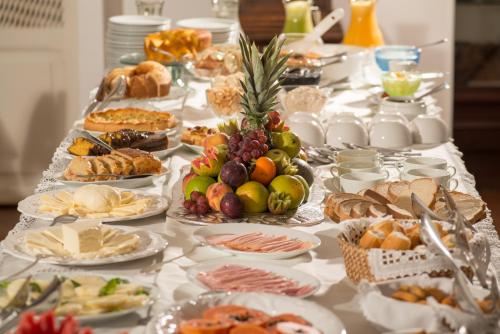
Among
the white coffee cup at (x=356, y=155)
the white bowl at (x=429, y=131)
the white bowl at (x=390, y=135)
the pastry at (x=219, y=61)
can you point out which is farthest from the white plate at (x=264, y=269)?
the pastry at (x=219, y=61)

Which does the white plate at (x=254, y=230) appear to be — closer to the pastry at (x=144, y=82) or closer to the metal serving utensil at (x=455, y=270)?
the metal serving utensil at (x=455, y=270)

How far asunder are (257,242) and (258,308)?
41 centimetres

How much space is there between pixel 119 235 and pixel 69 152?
2.59 feet

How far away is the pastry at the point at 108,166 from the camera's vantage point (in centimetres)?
237

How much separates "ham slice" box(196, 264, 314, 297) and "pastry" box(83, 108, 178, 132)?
4.18 feet

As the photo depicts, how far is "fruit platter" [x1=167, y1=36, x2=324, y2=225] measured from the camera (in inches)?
83.5

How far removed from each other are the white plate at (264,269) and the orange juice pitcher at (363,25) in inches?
108

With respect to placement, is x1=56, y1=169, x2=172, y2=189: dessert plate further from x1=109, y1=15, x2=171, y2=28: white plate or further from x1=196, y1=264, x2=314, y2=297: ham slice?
x1=109, y1=15, x2=171, y2=28: white plate

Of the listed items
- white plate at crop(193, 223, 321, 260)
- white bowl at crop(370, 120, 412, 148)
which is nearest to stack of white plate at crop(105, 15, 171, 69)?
white bowl at crop(370, 120, 412, 148)

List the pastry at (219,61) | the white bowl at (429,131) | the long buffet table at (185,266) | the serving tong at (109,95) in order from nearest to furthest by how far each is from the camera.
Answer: the long buffet table at (185,266) → the white bowl at (429,131) → the serving tong at (109,95) → the pastry at (219,61)

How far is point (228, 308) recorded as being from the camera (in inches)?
56.3

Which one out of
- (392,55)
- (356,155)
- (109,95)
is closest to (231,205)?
(356,155)

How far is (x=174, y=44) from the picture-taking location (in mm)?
3943

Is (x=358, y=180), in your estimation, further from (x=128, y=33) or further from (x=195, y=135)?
(x=128, y=33)
